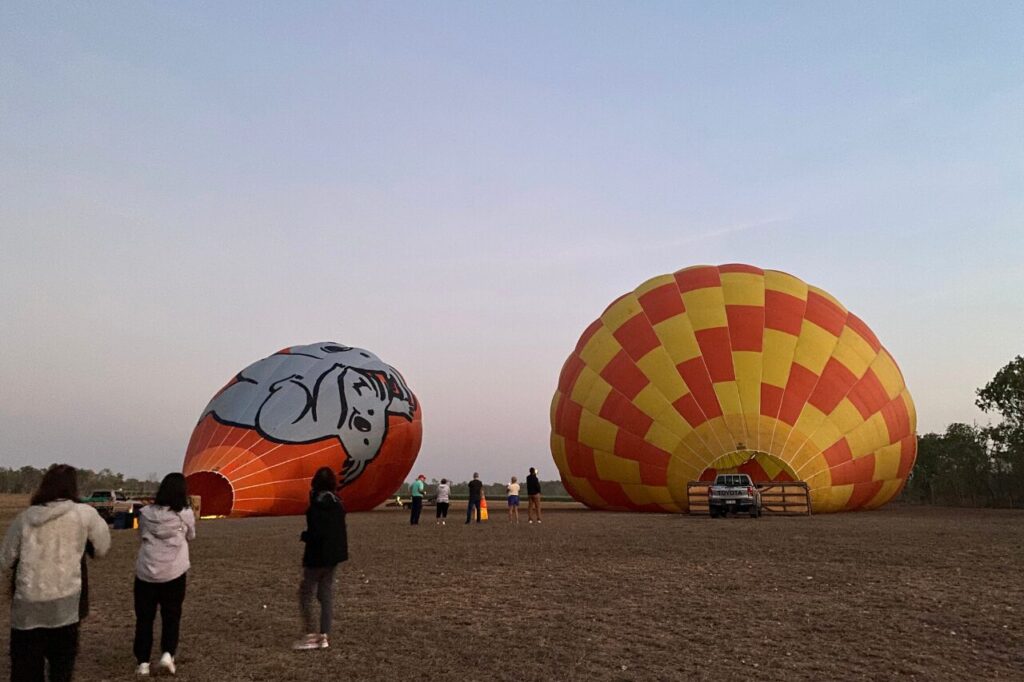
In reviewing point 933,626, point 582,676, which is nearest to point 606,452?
point 933,626

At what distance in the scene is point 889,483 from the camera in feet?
70.2

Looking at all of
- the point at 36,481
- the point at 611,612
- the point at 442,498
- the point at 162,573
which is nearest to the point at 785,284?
the point at 442,498

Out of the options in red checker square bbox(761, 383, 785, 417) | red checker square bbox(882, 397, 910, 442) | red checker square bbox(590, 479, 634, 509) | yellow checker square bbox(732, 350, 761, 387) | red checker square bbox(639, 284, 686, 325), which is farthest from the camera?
red checker square bbox(590, 479, 634, 509)

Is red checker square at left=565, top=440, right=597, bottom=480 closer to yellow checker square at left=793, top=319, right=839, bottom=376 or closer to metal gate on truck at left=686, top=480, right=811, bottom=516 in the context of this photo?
metal gate on truck at left=686, top=480, right=811, bottom=516

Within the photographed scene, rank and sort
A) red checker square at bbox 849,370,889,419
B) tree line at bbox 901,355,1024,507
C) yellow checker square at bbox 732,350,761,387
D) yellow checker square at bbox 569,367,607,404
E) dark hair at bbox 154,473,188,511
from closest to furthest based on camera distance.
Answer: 1. dark hair at bbox 154,473,188,511
2. yellow checker square at bbox 732,350,761,387
3. red checker square at bbox 849,370,889,419
4. yellow checker square at bbox 569,367,607,404
5. tree line at bbox 901,355,1024,507

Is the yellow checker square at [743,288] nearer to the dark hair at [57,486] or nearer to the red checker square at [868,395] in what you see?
the red checker square at [868,395]

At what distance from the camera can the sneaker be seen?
6305mm

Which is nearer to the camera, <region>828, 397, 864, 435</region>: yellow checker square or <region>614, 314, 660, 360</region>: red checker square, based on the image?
<region>828, 397, 864, 435</region>: yellow checker square

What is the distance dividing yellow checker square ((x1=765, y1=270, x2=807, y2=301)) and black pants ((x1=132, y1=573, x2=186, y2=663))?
17988mm

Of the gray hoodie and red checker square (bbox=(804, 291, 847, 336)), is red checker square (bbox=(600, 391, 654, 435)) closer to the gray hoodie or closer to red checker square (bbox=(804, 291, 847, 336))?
red checker square (bbox=(804, 291, 847, 336))

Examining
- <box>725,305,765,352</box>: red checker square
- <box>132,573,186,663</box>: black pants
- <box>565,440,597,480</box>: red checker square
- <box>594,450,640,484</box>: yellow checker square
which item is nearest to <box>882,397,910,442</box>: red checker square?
<box>725,305,765,352</box>: red checker square

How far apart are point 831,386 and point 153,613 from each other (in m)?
16.9

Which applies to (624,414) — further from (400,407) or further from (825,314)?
(400,407)

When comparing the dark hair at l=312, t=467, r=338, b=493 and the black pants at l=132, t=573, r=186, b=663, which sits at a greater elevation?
the dark hair at l=312, t=467, r=338, b=493
